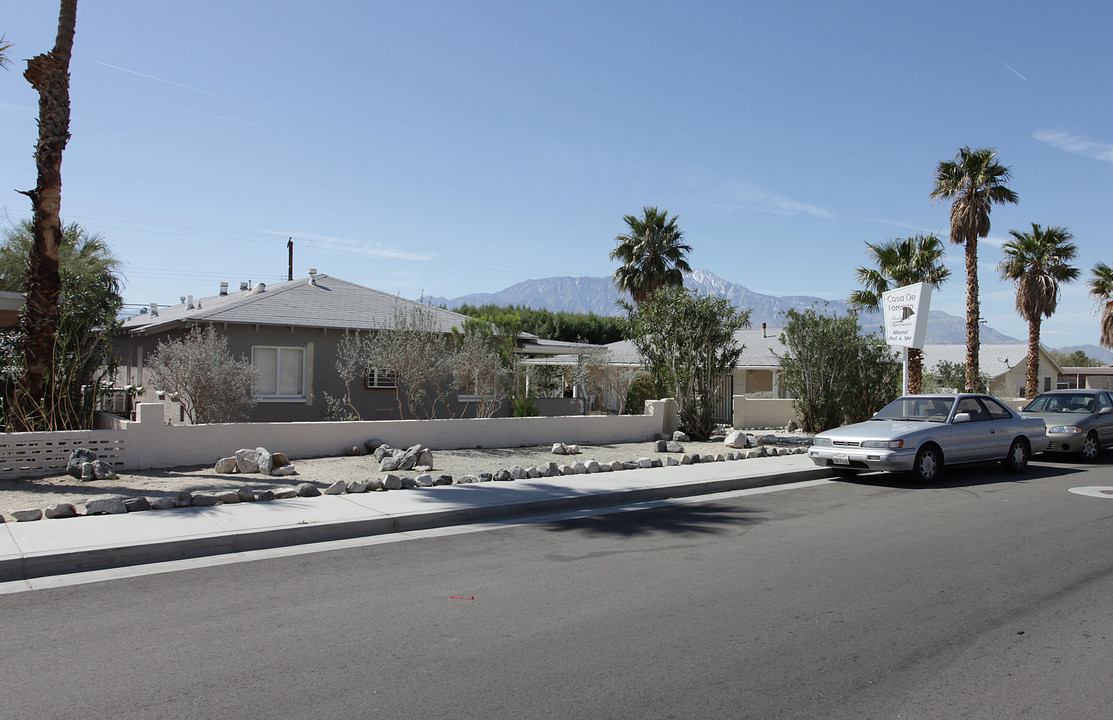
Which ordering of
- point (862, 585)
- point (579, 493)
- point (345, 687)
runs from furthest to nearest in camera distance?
point (579, 493)
point (862, 585)
point (345, 687)

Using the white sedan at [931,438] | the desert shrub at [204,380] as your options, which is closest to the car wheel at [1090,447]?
the white sedan at [931,438]

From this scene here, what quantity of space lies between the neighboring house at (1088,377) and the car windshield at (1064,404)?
42966 mm

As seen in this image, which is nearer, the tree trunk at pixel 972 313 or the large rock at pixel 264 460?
the large rock at pixel 264 460

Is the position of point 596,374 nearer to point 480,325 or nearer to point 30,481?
point 480,325

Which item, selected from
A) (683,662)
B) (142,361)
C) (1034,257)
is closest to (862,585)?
(683,662)

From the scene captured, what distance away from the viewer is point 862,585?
6.75m

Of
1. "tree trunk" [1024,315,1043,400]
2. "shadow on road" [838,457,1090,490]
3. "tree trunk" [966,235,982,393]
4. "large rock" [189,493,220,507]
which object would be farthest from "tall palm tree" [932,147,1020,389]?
"large rock" [189,493,220,507]

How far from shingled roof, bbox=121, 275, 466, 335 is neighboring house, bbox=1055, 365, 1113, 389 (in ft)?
167

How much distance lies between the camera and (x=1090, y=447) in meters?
16.9

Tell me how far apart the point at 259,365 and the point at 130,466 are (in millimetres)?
7622

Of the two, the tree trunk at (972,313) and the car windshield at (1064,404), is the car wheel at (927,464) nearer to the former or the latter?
the car windshield at (1064,404)

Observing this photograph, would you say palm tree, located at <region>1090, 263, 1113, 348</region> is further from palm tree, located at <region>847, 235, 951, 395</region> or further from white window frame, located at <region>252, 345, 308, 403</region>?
white window frame, located at <region>252, 345, 308, 403</region>

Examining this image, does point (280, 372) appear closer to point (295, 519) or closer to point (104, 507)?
point (104, 507)

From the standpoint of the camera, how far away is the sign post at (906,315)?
1762cm
